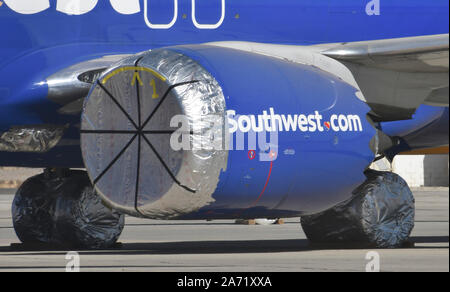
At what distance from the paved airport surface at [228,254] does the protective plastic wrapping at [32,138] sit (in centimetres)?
150

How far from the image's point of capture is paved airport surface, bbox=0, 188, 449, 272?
12078 millimetres

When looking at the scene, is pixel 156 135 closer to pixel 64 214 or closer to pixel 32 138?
pixel 32 138

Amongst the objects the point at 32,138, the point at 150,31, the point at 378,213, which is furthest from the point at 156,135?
the point at 378,213

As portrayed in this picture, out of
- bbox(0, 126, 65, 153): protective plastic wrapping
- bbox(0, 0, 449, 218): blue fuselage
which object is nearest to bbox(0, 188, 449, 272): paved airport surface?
bbox(0, 0, 449, 218): blue fuselage

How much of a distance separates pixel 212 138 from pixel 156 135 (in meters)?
0.67

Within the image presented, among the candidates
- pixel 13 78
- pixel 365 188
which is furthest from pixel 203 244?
pixel 13 78

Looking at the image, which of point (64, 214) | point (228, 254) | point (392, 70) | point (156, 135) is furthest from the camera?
point (64, 214)

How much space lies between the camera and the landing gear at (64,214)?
52.8ft

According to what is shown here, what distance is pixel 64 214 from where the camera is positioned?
53.4 feet

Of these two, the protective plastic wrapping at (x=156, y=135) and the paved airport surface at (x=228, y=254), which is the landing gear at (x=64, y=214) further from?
the protective plastic wrapping at (x=156, y=135)

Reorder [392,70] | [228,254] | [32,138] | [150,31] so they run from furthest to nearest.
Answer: [150,31], [32,138], [228,254], [392,70]

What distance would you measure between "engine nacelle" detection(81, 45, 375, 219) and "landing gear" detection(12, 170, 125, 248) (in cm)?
348

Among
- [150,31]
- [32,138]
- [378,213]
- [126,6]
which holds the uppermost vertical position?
[126,6]

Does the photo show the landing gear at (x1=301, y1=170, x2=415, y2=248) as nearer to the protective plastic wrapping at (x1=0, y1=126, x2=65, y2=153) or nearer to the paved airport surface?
the paved airport surface
